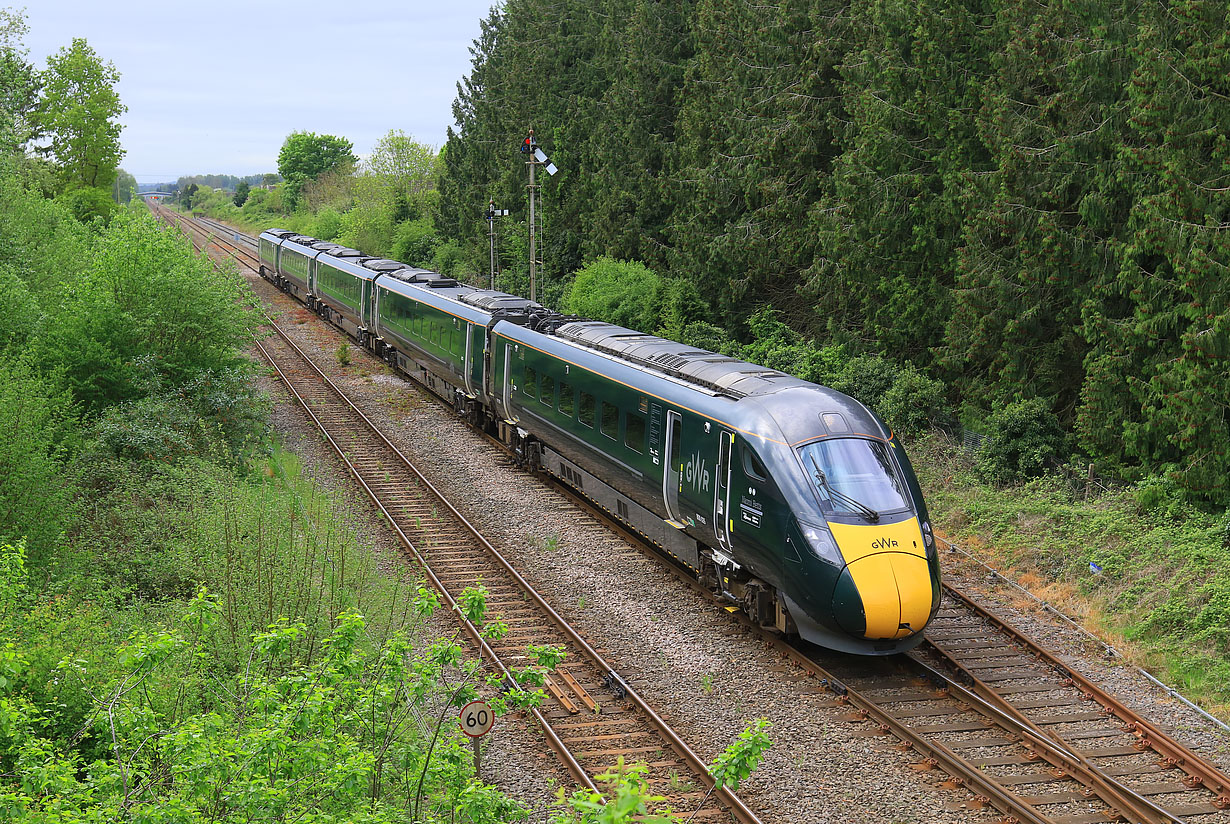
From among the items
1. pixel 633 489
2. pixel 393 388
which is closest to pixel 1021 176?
pixel 633 489

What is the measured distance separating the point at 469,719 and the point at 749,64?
79.8ft

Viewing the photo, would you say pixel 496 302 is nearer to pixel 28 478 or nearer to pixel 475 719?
pixel 28 478

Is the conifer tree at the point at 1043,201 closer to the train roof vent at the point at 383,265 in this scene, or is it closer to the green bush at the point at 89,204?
the train roof vent at the point at 383,265

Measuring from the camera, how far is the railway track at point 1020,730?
30.9 ft

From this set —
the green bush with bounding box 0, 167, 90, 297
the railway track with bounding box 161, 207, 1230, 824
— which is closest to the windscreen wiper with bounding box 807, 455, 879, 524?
the railway track with bounding box 161, 207, 1230, 824

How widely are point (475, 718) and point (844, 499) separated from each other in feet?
17.8

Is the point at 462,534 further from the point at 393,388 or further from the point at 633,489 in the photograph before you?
the point at 393,388

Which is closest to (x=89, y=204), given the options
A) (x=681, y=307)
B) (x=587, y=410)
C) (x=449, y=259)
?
(x=449, y=259)

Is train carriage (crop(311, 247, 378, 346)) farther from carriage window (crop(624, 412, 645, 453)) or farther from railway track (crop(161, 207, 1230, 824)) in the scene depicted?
railway track (crop(161, 207, 1230, 824))

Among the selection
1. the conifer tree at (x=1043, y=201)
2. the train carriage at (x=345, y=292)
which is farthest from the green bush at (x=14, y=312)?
the conifer tree at (x=1043, y=201)

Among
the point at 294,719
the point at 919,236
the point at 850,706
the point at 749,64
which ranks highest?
the point at 749,64

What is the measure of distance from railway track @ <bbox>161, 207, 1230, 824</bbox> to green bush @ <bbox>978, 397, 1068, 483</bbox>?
5757mm

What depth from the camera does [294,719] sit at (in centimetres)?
677

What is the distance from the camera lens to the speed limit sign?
8.33m
